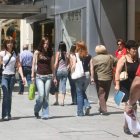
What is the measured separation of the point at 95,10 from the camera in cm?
1383

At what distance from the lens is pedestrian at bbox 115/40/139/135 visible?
8297 millimetres

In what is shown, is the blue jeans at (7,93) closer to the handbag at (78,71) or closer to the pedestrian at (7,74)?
the pedestrian at (7,74)

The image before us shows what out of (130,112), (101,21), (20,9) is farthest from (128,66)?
(20,9)

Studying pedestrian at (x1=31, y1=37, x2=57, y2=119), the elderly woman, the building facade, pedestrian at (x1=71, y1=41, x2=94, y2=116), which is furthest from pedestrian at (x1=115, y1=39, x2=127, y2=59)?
pedestrian at (x1=31, y1=37, x2=57, y2=119)

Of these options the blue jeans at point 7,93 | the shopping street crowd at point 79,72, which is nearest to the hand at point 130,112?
the shopping street crowd at point 79,72

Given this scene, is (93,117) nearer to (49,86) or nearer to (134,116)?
(49,86)

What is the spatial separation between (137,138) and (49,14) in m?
10.5

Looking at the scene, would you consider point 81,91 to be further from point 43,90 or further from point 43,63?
point 43,63

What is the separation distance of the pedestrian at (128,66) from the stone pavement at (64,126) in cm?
61

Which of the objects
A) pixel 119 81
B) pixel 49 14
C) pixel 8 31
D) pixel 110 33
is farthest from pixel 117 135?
pixel 8 31

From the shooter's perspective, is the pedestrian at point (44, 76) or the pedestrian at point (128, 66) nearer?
the pedestrian at point (128, 66)

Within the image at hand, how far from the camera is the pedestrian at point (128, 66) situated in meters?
8.30

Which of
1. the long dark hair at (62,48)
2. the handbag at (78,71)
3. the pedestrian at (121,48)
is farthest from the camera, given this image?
the long dark hair at (62,48)

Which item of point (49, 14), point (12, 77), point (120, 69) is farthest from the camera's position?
point (49, 14)
